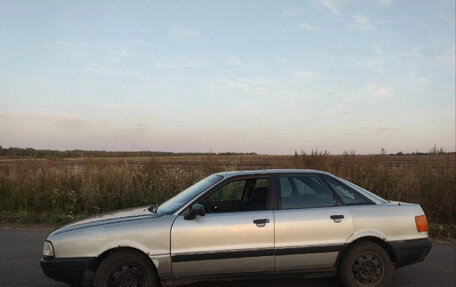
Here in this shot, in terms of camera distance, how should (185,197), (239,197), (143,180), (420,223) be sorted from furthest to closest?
(143,180) < (239,197) < (185,197) < (420,223)

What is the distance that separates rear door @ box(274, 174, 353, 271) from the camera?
469cm

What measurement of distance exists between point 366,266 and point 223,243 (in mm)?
1759

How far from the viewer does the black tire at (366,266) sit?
188 inches

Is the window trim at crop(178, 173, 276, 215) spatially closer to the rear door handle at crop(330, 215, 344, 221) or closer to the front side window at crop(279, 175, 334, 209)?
the front side window at crop(279, 175, 334, 209)

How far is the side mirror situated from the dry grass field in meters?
6.10

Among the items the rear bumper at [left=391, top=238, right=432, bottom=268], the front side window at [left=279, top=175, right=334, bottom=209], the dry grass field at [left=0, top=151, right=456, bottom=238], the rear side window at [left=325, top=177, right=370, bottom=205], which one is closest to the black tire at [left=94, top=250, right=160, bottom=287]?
the front side window at [left=279, top=175, right=334, bottom=209]

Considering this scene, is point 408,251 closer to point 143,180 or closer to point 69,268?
point 69,268

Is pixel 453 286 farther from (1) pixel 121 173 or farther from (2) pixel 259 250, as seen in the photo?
(1) pixel 121 173

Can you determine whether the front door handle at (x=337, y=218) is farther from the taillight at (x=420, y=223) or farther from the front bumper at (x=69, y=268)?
the front bumper at (x=69, y=268)

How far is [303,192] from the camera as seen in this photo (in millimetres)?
5062

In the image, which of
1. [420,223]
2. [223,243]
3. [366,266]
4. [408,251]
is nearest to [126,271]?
[223,243]

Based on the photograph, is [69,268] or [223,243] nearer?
[69,268]

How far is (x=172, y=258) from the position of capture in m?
4.50

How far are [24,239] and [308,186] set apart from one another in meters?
5.67
